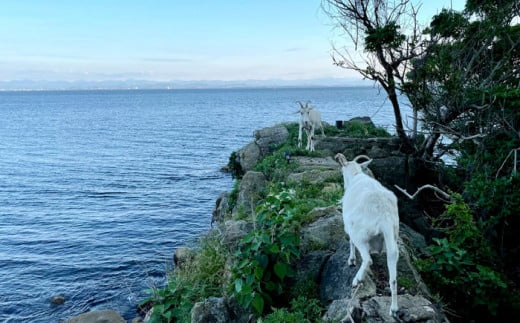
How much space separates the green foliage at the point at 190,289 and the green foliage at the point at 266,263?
1.50 m

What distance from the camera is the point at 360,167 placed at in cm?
760

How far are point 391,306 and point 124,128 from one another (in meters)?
76.8

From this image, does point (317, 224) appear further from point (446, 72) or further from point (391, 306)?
point (446, 72)

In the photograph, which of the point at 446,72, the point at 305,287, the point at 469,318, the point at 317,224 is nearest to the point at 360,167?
the point at 317,224

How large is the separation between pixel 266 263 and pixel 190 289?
281 centimetres

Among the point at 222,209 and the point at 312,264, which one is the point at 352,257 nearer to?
the point at 312,264

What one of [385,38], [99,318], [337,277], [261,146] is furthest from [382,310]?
[261,146]

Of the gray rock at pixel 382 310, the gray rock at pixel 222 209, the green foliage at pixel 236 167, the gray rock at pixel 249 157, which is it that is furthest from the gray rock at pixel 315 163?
the gray rock at pixel 382 310

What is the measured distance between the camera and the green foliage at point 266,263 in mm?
6855

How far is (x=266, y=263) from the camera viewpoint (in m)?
7.03

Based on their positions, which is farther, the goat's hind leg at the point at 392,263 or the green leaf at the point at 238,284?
the green leaf at the point at 238,284

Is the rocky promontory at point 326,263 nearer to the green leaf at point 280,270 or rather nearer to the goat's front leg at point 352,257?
the goat's front leg at point 352,257

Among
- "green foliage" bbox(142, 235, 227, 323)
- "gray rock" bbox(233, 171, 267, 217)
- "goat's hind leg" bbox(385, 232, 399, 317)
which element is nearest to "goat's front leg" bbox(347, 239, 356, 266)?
"goat's hind leg" bbox(385, 232, 399, 317)

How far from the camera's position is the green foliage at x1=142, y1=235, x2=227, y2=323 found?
8.51m
